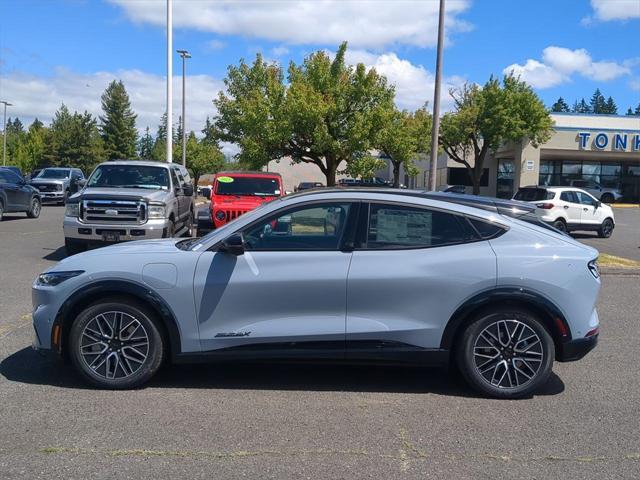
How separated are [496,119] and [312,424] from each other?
127ft

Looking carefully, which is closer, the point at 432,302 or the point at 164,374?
the point at 432,302

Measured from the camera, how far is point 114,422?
4.59 m

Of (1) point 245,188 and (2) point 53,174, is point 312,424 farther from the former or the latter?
(2) point 53,174

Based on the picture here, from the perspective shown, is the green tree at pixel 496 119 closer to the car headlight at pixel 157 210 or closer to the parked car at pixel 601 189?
the parked car at pixel 601 189

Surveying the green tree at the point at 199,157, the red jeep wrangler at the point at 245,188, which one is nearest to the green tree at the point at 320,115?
the red jeep wrangler at the point at 245,188

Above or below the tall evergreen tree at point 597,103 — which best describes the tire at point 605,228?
below

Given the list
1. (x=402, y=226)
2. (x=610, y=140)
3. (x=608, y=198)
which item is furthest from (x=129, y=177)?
(x=608, y=198)

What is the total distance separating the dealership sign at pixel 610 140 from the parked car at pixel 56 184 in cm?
3270

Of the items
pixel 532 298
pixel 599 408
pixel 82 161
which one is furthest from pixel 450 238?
pixel 82 161

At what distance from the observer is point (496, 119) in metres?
40.4

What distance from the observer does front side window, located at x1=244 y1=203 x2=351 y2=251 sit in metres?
5.26

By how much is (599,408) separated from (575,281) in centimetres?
104

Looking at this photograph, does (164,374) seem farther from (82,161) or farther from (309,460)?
(82,161)

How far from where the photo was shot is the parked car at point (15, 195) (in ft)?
67.8
